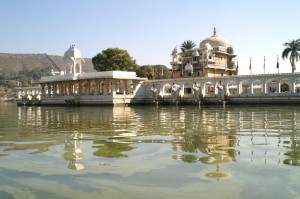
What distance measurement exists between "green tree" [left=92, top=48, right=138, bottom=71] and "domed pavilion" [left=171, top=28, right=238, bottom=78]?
10532mm

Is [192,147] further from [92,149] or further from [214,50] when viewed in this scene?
[214,50]

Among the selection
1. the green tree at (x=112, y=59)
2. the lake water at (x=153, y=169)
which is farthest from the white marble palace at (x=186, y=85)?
the lake water at (x=153, y=169)

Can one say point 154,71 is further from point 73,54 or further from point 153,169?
point 153,169

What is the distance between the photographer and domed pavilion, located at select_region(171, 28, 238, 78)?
196 ft

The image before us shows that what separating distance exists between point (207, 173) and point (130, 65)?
219 ft

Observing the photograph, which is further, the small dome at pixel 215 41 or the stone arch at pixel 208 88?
the small dome at pixel 215 41

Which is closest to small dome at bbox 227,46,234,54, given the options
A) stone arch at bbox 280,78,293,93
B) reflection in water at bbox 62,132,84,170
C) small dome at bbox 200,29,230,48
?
small dome at bbox 200,29,230,48

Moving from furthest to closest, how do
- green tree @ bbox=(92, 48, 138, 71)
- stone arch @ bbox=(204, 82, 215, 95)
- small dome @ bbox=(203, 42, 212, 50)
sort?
1. green tree @ bbox=(92, 48, 138, 71)
2. small dome @ bbox=(203, 42, 212, 50)
3. stone arch @ bbox=(204, 82, 215, 95)

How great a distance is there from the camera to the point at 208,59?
2329 inches

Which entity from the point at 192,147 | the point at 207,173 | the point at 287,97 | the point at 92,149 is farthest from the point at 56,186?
the point at 287,97

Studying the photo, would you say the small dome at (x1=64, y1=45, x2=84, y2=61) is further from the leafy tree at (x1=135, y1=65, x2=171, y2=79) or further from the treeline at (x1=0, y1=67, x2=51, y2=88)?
the treeline at (x1=0, y1=67, x2=51, y2=88)

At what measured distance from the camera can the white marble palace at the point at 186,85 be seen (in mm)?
39625

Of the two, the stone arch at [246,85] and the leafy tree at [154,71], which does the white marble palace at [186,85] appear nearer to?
the stone arch at [246,85]

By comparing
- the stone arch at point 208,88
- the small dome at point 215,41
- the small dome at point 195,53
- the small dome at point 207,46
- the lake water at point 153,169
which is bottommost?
the lake water at point 153,169
